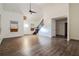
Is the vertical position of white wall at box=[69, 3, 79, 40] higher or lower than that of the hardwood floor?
higher

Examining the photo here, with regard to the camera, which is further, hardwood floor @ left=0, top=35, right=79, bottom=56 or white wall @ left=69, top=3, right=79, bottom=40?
white wall @ left=69, top=3, right=79, bottom=40

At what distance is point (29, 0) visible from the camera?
72.7 inches

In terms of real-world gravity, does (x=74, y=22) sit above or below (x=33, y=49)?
above

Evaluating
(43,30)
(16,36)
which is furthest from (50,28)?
(16,36)

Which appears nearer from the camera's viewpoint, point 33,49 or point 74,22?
point 33,49

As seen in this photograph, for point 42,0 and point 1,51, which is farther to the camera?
point 1,51

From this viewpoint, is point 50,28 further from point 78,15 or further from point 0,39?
point 0,39

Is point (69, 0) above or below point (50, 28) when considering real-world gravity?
above

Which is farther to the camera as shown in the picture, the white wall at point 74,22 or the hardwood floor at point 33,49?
the white wall at point 74,22

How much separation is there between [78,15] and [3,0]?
6.44ft

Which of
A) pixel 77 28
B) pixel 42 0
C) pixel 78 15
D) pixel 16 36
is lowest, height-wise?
pixel 16 36

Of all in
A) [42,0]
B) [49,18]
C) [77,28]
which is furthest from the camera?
[49,18]

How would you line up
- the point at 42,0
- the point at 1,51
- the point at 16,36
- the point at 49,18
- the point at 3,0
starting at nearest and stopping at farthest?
the point at 3,0, the point at 42,0, the point at 1,51, the point at 16,36, the point at 49,18

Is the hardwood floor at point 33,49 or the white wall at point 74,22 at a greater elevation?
the white wall at point 74,22
